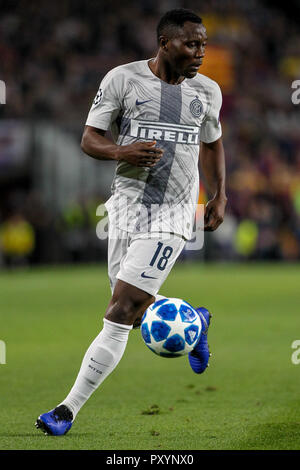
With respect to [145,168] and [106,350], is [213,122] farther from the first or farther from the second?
[106,350]

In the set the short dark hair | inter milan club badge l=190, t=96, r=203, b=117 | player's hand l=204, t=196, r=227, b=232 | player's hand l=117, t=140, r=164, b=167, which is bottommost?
player's hand l=204, t=196, r=227, b=232

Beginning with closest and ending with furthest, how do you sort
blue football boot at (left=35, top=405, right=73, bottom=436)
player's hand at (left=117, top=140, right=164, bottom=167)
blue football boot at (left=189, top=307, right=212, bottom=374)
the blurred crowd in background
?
player's hand at (left=117, top=140, right=164, bottom=167) → blue football boot at (left=35, top=405, right=73, bottom=436) → blue football boot at (left=189, top=307, right=212, bottom=374) → the blurred crowd in background

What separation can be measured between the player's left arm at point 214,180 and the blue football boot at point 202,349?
0.54 meters

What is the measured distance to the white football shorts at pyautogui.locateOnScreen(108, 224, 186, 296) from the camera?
17.4ft

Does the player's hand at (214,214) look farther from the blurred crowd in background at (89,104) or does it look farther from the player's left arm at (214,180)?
the blurred crowd in background at (89,104)

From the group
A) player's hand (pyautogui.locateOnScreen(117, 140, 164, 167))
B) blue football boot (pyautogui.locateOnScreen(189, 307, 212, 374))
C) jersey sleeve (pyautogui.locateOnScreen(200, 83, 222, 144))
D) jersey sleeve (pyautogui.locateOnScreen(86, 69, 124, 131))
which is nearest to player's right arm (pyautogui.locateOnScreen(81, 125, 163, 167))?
player's hand (pyautogui.locateOnScreen(117, 140, 164, 167))

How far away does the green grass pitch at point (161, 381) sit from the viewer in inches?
206

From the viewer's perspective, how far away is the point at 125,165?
17.9ft

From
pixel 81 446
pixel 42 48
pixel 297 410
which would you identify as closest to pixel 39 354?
pixel 297 410

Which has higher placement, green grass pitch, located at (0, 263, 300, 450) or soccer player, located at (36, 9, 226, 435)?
soccer player, located at (36, 9, 226, 435)

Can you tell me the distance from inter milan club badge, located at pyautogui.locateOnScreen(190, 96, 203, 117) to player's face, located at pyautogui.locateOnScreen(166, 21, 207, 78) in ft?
0.75

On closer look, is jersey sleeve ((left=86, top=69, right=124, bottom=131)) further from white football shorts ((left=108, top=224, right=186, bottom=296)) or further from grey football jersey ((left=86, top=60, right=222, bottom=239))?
white football shorts ((left=108, top=224, right=186, bottom=296))

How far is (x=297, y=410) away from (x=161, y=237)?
1589 millimetres
